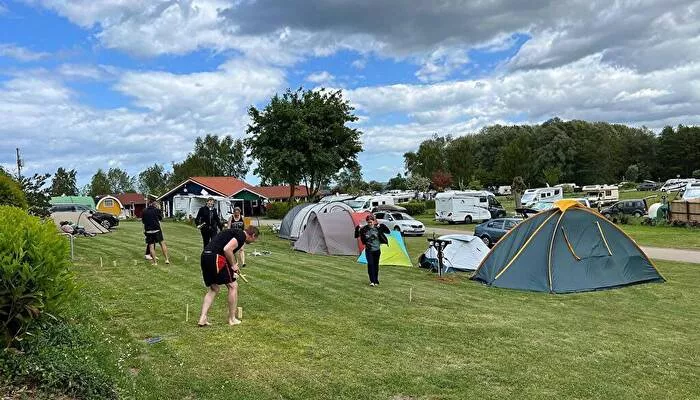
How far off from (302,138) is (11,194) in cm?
3281

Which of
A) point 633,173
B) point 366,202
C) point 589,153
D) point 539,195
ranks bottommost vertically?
point 366,202

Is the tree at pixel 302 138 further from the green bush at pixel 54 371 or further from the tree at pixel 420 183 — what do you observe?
the green bush at pixel 54 371

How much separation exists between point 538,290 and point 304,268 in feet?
18.3

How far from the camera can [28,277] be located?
15.3ft

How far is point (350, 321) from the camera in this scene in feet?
26.8

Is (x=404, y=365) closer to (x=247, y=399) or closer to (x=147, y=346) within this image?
(x=247, y=399)

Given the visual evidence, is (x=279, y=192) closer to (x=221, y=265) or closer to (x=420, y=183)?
(x=420, y=183)

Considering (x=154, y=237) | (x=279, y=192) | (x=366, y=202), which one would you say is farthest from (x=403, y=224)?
(x=279, y=192)

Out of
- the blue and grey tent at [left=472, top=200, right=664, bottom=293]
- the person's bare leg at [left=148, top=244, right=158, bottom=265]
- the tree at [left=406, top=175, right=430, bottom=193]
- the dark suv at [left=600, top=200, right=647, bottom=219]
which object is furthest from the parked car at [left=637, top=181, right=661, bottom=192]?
the person's bare leg at [left=148, top=244, right=158, bottom=265]

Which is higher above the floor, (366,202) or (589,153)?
(589,153)

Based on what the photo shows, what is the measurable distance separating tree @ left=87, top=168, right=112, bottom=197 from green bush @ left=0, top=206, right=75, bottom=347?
98.4m

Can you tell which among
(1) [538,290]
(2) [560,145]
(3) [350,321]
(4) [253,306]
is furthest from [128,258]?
(2) [560,145]

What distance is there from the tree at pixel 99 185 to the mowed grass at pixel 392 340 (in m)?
92.3

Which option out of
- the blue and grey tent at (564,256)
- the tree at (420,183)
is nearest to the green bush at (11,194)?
the blue and grey tent at (564,256)
